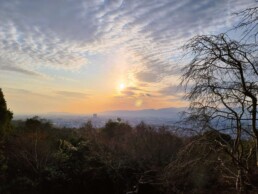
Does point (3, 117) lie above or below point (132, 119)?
below

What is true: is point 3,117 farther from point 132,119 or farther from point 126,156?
point 132,119

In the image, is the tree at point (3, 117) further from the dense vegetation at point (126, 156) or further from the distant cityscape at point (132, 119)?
the distant cityscape at point (132, 119)

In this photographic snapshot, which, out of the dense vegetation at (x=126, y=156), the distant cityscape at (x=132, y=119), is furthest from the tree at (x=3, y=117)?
the distant cityscape at (x=132, y=119)

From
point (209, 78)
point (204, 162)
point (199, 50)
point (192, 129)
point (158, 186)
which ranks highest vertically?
point (199, 50)

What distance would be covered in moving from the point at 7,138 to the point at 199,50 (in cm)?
1549

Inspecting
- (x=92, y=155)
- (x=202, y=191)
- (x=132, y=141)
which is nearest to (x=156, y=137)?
(x=132, y=141)

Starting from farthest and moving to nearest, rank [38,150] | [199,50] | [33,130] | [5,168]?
1. [33,130]
2. [38,150]
3. [5,168]
4. [199,50]

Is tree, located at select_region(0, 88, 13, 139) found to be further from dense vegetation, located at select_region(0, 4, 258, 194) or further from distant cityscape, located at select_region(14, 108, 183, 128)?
distant cityscape, located at select_region(14, 108, 183, 128)

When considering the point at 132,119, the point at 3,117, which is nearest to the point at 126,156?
the point at 3,117

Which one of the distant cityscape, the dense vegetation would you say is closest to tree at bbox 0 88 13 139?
the dense vegetation

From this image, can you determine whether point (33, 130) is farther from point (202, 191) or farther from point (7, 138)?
point (202, 191)

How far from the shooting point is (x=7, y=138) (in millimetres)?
17312

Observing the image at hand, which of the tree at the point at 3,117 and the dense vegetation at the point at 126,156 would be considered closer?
the dense vegetation at the point at 126,156

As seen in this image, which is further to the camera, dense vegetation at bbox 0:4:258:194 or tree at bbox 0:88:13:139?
tree at bbox 0:88:13:139
